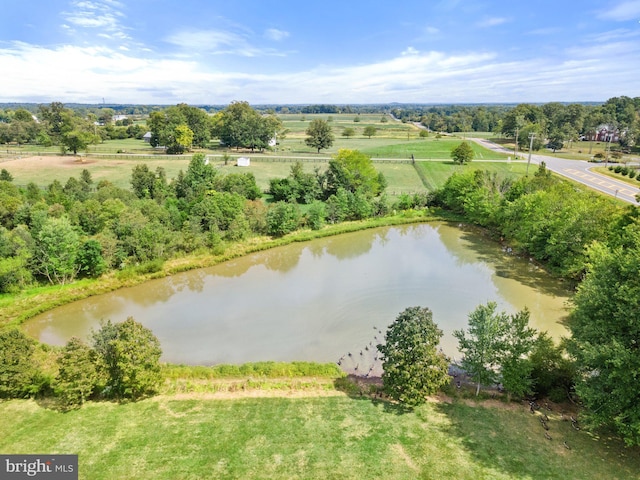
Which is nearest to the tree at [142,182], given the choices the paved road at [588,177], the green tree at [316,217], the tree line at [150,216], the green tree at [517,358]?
the tree line at [150,216]

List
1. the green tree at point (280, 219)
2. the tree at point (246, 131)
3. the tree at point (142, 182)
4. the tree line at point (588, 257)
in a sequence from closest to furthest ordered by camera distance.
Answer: the tree line at point (588, 257) → the green tree at point (280, 219) → the tree at point (142, 182) → the tree at point (246, 131)

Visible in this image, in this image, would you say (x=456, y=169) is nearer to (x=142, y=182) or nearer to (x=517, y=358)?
(x=142, y=182)

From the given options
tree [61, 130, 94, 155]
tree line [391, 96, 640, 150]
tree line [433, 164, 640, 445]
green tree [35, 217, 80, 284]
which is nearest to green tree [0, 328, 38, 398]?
green tree [35, 217, 80, 284]

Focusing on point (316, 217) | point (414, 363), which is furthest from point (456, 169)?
point (414, 363)

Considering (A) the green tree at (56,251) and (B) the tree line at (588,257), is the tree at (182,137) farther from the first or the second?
(B) the tree line at (588,257)

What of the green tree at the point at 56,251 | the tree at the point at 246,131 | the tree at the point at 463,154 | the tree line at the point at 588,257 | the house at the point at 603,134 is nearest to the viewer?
the tree line at the point at 588,257

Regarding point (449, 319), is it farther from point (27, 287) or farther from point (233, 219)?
point (27, 287)
